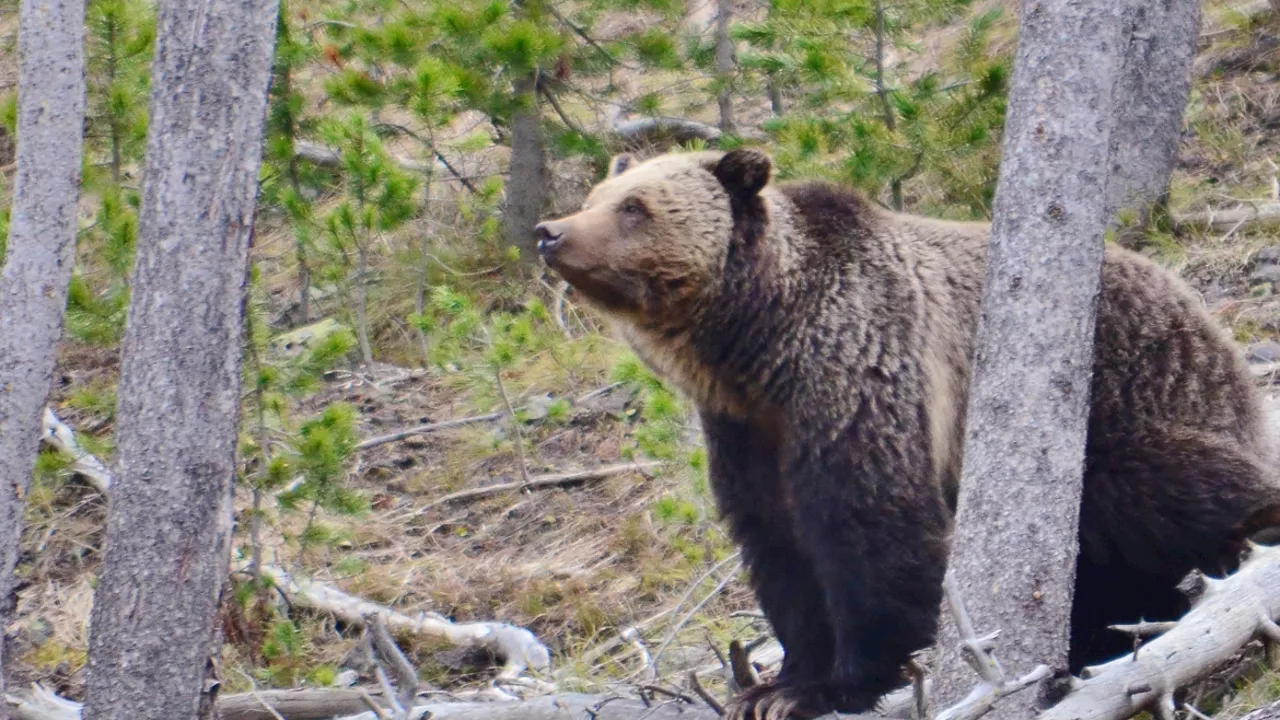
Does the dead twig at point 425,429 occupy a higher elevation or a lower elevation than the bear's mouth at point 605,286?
lower

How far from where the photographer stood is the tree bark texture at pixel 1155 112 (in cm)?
864

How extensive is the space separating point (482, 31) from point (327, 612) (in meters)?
3.80

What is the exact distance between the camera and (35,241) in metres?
5.29

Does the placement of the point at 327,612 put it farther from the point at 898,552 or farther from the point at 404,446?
the point at 898,552

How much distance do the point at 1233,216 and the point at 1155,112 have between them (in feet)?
2.70

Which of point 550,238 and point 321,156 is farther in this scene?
point 321,156

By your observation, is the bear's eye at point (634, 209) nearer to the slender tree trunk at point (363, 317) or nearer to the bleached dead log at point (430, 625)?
the bleached dead log at point (430, 625)

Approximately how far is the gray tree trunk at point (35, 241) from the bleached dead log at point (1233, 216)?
651 cm

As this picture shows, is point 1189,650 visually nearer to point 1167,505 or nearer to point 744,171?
point 1167,505

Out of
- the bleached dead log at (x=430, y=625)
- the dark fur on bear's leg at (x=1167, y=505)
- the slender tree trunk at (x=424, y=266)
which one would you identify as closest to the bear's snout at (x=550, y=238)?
the dark fur on bear's leg at (x=1167, y=505)

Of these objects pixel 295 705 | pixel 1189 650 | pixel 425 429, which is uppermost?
pixel 1189 650

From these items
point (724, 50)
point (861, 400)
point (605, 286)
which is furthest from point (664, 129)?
point (861, 400)

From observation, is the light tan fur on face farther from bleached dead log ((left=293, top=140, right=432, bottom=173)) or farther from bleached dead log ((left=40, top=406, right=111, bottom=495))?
bleached dead log ((left=293, top=140, right=432, bottom=173))

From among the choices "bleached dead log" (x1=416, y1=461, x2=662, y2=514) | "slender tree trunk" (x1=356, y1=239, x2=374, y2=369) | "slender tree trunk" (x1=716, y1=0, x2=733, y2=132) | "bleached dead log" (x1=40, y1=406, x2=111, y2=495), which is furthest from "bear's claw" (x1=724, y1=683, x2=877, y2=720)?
"slender tree trunk" (x1=716, y1=0, x2=733, y2=132)
